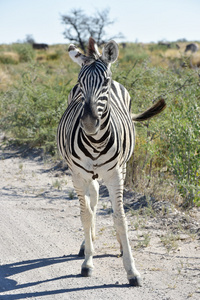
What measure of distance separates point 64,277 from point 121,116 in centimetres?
190

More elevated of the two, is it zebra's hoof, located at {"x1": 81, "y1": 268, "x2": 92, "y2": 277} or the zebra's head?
the zebra's head

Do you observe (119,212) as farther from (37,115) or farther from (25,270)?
(37,115)

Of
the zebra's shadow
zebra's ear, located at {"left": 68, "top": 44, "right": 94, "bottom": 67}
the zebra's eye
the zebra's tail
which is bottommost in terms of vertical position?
the zebra's shadow

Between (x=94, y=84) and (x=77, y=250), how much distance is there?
2.20 metres

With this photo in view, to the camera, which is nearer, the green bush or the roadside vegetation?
the roadside vegetation

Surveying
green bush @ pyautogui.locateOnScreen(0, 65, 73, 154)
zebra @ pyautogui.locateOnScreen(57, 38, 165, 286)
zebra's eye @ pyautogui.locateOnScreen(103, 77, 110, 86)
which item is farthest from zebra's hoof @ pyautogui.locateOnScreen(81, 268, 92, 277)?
green bush @ pyautogui.locateOnScreen(0, 65, 73, 154)

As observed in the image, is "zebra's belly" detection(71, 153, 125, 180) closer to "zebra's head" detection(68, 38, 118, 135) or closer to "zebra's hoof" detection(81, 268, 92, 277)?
"zebra's head" detection(68, 38, 118, 135)

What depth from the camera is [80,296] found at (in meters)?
3.45

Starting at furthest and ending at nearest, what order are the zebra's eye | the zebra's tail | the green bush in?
1. the green bush
2. the zebra's tail
3. the zebra's eye

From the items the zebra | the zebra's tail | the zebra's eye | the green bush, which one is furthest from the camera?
the green bush

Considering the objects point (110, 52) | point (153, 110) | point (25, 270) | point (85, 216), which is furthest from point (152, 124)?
point (25, 270)

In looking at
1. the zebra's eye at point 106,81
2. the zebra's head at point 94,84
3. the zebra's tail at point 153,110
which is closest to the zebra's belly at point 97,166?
the zebra's head at point 94,84

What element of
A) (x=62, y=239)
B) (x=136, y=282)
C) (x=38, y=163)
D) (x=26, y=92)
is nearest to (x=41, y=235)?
(x=62, y=239)

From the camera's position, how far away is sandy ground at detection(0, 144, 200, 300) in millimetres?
3581
